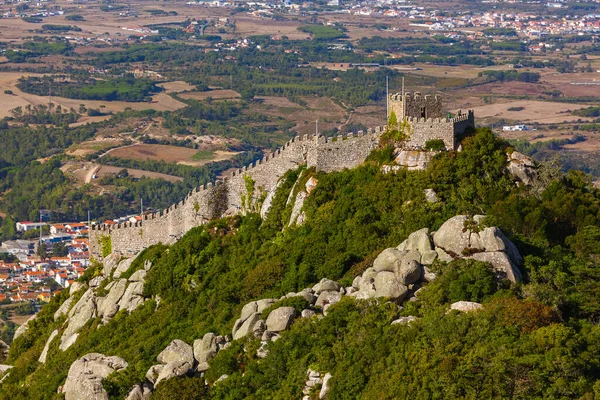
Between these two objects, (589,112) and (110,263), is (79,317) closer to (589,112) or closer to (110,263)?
(110,263)

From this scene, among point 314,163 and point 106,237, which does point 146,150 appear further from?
point 314,163

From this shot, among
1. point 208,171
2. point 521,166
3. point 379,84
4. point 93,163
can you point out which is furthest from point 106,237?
point 379,84

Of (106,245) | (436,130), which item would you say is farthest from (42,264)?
(436,130)

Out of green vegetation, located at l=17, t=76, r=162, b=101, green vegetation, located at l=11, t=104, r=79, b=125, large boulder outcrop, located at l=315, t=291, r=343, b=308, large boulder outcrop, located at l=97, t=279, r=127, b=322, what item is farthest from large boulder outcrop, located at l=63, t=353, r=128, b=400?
green vegetation, located at l=17, t=76, r=162, b=101

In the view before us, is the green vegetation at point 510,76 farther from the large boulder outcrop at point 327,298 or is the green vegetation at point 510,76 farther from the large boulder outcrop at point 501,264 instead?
the large boulder outcrop at point 501,264

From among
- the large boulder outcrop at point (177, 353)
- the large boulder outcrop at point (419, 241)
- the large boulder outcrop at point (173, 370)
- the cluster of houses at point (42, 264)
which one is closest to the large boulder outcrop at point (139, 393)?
the large boulder outcrop at point (173, 370)

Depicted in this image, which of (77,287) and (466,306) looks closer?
(466,306)

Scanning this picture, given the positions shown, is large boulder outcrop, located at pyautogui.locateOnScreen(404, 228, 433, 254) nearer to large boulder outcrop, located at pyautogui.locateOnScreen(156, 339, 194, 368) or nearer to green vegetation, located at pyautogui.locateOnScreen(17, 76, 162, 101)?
large boulder outcrop, located at pyautogui.locateOnScreen(156, 339, 194, 368)
